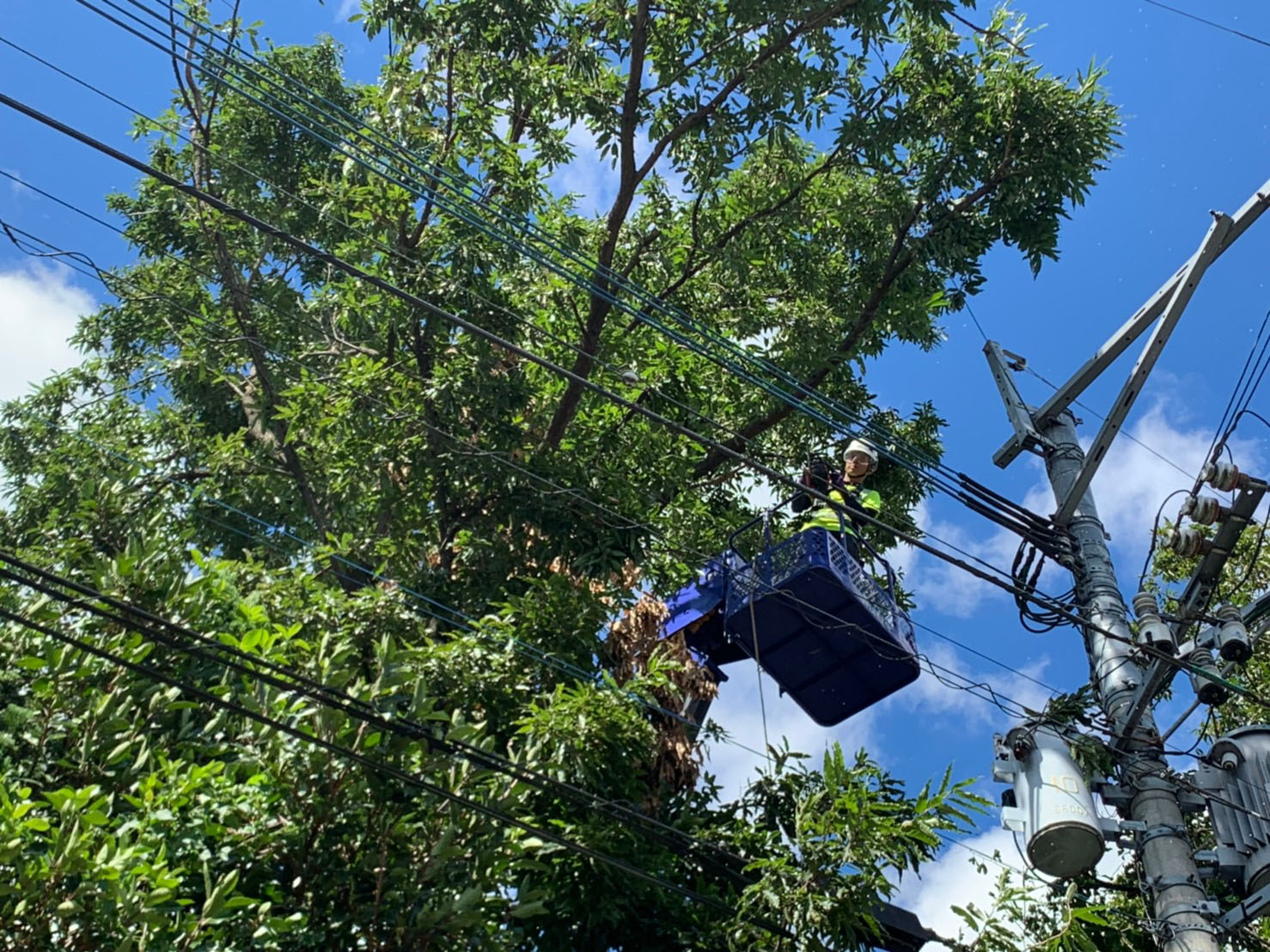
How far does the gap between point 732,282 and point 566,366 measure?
2.47 metres

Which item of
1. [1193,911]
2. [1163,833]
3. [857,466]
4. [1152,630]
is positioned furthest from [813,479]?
[1193,911]

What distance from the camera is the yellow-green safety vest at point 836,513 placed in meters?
10.3

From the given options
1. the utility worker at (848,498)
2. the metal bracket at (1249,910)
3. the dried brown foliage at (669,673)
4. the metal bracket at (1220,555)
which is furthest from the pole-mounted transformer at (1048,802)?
the dried brown foliage at (669,673)

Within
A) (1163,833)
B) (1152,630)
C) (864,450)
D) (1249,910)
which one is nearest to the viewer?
(1249,910)

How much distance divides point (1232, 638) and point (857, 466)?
335 cm

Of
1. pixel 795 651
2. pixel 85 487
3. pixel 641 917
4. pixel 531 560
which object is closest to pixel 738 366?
pixel 531 560

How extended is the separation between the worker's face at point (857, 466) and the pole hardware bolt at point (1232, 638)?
313cm

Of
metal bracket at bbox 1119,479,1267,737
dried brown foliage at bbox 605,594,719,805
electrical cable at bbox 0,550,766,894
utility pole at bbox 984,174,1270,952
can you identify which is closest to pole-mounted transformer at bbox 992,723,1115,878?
utility pole at bbox 984,174,1270,952

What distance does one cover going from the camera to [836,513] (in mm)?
10852

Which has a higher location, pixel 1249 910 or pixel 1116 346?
pixel 1116 346

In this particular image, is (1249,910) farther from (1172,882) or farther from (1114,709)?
(1114,709)

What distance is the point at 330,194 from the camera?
14172mm

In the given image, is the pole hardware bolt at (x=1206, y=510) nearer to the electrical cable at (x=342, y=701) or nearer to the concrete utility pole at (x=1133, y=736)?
the concrete utility pole at (x=1133, y=736)

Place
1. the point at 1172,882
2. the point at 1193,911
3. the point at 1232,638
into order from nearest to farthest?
the point at 1193,911
the point at 1172,882
the point at 1232,638
